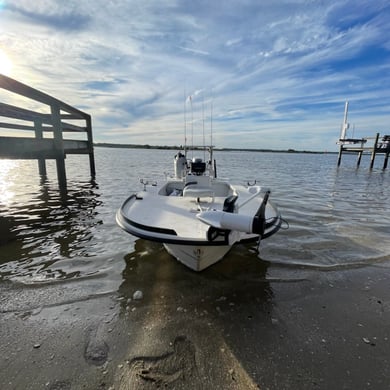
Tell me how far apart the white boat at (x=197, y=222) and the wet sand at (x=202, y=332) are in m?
0.54

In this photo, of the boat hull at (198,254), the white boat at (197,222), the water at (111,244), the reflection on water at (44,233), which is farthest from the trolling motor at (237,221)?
the reflection on water at (44,233)

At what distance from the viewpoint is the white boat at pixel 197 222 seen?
9.05 ft

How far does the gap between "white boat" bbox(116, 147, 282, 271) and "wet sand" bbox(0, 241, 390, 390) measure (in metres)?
0.54

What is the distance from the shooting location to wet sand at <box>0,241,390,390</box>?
2164mm

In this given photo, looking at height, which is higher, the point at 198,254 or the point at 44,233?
the point at 198,254

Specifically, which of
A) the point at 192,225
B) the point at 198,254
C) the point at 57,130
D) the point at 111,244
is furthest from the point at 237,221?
the point at 57,130

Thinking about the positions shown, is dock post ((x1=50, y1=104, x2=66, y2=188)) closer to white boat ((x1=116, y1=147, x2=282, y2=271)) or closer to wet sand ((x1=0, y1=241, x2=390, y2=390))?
white boat ((x1=116, y1=147, x2=282, y2=271))

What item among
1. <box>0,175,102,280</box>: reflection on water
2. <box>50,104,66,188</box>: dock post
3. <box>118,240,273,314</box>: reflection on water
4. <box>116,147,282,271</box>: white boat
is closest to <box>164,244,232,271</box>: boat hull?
<box>116,147,282,271</box>: white boat

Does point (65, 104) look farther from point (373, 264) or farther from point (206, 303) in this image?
point (373, 264)

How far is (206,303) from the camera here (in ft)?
10.6

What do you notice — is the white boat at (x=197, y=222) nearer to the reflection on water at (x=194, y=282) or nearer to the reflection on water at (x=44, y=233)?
the reflection on water at (x=194, y=282)

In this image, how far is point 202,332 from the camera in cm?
273

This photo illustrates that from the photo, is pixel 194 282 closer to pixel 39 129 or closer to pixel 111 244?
pixel 111 244

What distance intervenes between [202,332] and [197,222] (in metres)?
1.63
